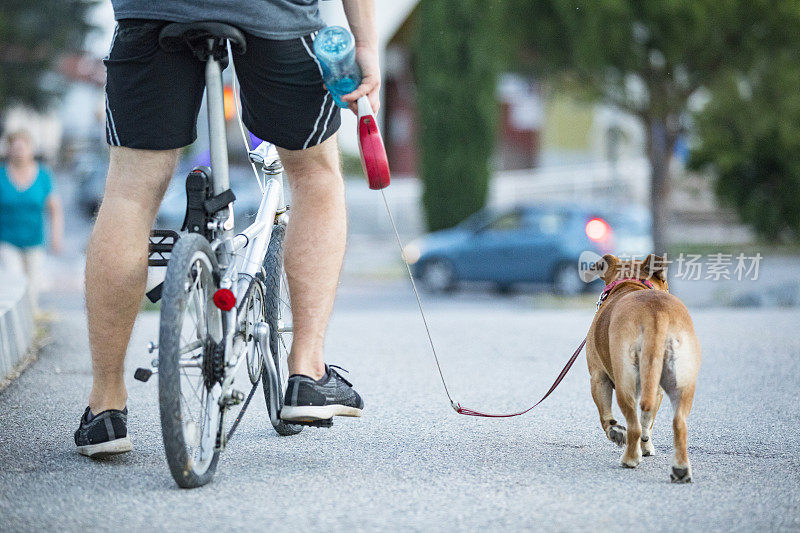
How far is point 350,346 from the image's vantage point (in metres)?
6.53

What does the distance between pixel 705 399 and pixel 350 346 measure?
7.63 feet

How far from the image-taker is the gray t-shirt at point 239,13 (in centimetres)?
314

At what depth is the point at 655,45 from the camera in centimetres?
1542

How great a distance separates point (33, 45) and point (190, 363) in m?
31.2

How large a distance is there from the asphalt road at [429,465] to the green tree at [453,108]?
1661cm

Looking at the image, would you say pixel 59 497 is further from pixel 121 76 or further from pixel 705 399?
pixel 705 399

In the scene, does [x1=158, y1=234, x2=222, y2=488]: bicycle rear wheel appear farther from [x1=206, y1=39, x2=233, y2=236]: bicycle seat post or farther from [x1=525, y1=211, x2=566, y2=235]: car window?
[x1=525, y1=211, x2=566, y2=235]: car window

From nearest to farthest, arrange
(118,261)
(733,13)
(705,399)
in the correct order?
1. (118,261)
2. (705,399)
3. (733,13)

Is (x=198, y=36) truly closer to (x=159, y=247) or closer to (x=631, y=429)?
(x=159, y=247)

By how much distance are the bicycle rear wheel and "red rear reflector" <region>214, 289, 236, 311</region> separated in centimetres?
3

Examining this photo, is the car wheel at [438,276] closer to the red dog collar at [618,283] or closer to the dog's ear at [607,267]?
Answer: the dog's ear at [607,267]

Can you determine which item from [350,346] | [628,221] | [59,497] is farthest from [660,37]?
[59,497]

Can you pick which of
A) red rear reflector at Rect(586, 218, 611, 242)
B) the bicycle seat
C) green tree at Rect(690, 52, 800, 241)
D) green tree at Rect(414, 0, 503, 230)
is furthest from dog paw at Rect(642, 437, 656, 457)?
green tree at Rect(414, 0, 503, 230)

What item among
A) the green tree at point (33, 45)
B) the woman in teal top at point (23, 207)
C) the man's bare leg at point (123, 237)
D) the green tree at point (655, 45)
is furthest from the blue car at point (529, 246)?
the green tree at point (33, 45)
